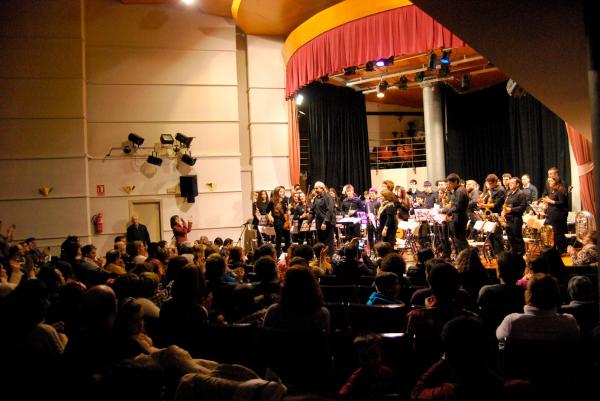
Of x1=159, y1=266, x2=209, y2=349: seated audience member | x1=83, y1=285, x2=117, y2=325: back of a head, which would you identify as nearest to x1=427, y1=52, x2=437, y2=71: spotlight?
x1=159, y1=266, x2=209, y2=349: seated audience member

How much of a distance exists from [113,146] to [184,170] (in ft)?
6.07

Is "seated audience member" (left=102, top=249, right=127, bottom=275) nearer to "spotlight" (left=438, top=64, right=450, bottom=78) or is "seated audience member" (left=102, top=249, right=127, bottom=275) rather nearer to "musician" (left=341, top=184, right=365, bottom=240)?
"musician" (left=341, top=184, right=365, bottom=240)

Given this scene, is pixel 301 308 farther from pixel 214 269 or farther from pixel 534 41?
pixel 534 41

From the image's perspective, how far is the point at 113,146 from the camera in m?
13.9

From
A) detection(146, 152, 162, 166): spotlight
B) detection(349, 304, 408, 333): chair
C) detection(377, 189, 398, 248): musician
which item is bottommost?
detection(349, 304, 408, 333): chair

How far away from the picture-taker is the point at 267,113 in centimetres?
1521

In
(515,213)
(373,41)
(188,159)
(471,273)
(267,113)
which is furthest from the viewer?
(267,113)

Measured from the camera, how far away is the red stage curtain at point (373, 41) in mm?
10394

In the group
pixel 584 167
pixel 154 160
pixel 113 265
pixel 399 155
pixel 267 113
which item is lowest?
pixel 113 265

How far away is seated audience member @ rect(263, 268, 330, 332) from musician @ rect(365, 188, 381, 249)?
335 inches

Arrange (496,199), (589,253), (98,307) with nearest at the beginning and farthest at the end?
(98,307) < (589,253) < (496,199)

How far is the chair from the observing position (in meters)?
3.67

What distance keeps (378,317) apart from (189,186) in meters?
10.9

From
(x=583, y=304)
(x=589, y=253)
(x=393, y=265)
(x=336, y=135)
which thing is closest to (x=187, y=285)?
(x=393, y=265)
